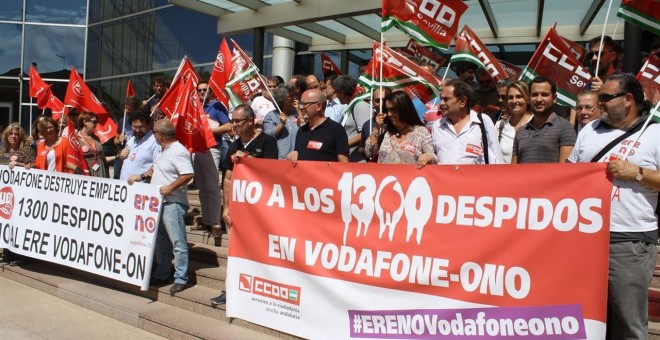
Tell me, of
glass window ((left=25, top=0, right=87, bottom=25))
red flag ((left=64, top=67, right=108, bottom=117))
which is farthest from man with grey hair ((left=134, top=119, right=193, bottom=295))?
glass window ((left=25, top=0, right=87, bottom=25))

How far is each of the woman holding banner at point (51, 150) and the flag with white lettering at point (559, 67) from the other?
566 centimetres

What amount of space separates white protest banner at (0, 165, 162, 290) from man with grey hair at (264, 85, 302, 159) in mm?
1553

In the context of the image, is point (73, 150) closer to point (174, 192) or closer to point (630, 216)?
point (174, 192)

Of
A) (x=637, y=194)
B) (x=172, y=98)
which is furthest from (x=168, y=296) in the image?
(x=637, y=194)

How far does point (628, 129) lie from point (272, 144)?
10.4 ft

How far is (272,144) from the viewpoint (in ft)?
17.6

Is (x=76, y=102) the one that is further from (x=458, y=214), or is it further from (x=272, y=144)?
(x=458, y=214)

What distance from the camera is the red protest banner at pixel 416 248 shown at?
3.10 metres

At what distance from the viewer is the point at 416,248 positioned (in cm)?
364

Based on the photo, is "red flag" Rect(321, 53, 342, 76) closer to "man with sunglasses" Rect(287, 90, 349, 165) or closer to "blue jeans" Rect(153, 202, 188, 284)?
"blue jeans" Rect(153, 202, 188, 284)

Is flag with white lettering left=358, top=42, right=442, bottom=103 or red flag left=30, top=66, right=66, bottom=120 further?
red flag left=30, top=66, right=66, bottom=120

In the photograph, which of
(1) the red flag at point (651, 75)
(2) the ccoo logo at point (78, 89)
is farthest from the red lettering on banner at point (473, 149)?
(2) the ccoo logo at point (78, 89)

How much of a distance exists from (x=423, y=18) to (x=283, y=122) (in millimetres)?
1994

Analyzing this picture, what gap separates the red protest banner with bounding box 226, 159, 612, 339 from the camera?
310cm
